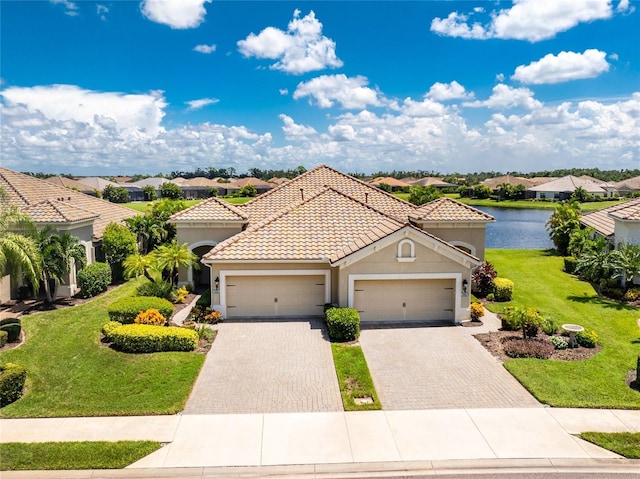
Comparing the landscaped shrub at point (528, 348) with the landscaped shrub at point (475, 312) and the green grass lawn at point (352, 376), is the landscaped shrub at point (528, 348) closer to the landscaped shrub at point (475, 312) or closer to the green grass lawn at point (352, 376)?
the landscaped shrub at point (475, 312)

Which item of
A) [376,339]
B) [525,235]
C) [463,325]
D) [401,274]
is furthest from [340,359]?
[525,235]

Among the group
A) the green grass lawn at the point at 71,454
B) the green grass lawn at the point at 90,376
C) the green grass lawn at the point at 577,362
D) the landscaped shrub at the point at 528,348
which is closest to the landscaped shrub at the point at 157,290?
the green grass lawn at the point at 90,376

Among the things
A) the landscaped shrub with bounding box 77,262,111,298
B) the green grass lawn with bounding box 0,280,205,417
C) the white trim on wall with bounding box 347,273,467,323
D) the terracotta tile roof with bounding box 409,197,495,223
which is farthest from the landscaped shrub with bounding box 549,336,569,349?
the landscaped shrub with bounding box 77,262,111,298

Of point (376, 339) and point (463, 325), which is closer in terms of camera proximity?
point (376, 339)

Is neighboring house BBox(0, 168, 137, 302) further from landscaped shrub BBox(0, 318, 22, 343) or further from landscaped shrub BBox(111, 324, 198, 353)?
landscaped shrub BBox(111, 324, 198, 353)

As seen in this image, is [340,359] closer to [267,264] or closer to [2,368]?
[267,264]

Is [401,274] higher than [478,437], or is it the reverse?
[401,274]
